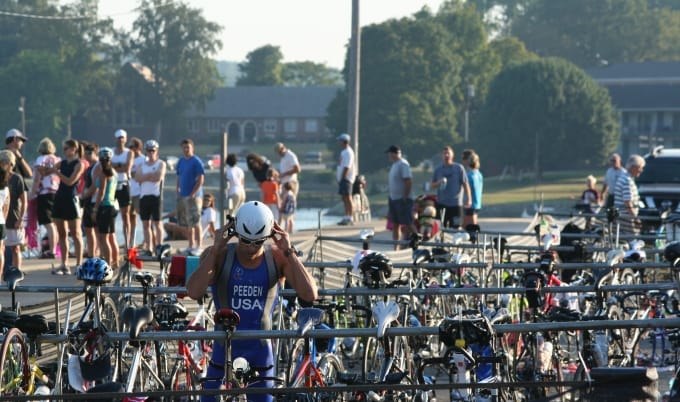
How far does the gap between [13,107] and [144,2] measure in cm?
1869

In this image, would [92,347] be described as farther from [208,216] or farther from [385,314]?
[208,216]

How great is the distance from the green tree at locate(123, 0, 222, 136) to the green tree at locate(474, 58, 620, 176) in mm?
42015

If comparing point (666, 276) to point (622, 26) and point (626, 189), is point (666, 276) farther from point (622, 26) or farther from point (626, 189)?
point (622, 26)

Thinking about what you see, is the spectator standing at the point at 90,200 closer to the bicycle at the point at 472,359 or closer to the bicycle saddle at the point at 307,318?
the bicycle at the point at 472,359

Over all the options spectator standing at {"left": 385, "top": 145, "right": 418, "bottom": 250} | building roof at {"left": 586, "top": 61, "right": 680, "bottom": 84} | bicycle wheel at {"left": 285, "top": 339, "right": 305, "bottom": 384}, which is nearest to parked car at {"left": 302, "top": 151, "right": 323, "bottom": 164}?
building roof at {"left": 586, "top": 61, "right": 680, "bottom": 84}

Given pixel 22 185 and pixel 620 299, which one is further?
pixel 22 185

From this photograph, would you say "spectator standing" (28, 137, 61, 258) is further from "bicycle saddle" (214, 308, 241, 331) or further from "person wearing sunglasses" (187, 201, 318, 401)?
"bicycle saddle" (214, 308, 241, 331)

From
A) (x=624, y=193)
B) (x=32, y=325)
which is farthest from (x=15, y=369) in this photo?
(x=624, y=193)

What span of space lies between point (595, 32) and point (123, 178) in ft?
452

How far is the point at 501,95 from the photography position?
333 ft

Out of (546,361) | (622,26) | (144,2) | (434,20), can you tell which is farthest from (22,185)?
(622,26)

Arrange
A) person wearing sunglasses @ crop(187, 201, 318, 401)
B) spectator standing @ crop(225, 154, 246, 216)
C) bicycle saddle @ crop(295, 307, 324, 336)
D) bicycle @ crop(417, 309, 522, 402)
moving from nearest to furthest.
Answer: bicycle @ crop(417, 309, 522, 402) → bicycle saddle @ crop(295, 307, 324, 336) → person wearing sunglasses @ crop(187, 201, 318, 401) → spectator standing @ crop(225, 154, 246, 216)

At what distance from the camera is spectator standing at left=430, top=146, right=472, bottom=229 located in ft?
72.3

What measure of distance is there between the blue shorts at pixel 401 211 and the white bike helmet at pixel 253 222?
1441cm
